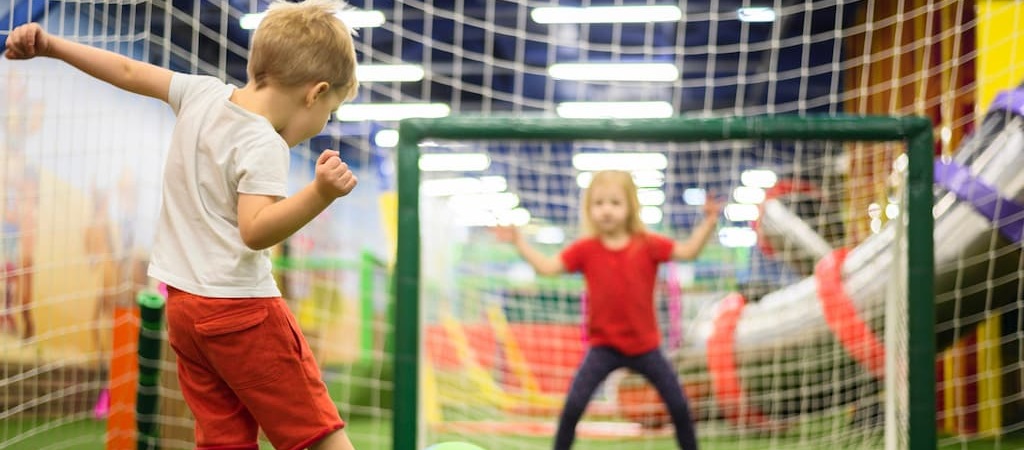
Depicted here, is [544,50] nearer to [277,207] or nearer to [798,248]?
[798,248]

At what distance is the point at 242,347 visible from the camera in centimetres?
150

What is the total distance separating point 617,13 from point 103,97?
201 inches

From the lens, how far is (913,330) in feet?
7.54

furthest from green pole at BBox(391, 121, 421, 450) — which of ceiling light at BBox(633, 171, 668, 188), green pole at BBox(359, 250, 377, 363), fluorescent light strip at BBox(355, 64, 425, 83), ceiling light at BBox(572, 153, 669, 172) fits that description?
ceiling light at BBox(572, 153, 669, 172)

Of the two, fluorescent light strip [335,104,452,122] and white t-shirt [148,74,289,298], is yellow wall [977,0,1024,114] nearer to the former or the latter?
white t-shirt [148,74,289,298]

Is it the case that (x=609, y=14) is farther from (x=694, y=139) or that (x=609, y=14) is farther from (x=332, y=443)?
(x=332, y=443)

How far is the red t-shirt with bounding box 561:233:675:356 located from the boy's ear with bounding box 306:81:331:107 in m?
1.70

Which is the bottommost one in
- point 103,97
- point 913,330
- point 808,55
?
point 913,330

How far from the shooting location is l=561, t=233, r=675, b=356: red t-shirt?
3029 mm

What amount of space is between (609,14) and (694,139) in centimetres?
629

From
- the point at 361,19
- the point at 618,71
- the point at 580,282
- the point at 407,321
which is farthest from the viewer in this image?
the point at 618,71

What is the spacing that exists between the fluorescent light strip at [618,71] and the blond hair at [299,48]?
28.3 ft

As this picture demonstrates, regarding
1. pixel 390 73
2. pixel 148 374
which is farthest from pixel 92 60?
pixel 390 73

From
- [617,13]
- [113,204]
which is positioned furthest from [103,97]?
[617,13]
